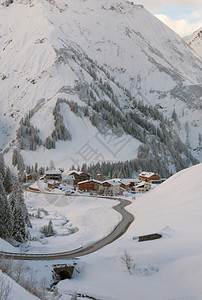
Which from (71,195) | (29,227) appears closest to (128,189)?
(71,195)

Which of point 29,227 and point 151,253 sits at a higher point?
point 151,253

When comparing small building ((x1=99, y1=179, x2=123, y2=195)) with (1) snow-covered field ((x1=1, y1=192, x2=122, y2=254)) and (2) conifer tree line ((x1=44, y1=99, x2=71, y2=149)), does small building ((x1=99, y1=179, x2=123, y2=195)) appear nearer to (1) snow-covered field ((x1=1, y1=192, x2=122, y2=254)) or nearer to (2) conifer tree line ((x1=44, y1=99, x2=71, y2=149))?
(1) snow-covered field ((x1=1, y1=192, x2=122, y2=254))

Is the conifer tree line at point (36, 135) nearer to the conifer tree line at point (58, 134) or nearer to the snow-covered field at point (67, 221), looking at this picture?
the conifer tree line at point (58, 134)

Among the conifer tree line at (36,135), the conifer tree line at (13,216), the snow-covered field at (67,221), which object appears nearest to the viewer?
the conifer tree line at (13,216)

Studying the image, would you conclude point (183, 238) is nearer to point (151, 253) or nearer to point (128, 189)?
point (151, 253)

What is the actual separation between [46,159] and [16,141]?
86.9ft

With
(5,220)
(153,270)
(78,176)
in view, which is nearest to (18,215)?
(5,220)

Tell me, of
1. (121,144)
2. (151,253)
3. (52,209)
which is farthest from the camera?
(121,144)

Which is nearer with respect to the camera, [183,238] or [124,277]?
[124,277]

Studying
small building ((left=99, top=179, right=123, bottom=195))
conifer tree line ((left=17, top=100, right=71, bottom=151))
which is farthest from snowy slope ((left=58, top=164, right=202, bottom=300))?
conifer tree line ((left=17, top=100, right=71, bottom=151))

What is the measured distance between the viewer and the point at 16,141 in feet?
554

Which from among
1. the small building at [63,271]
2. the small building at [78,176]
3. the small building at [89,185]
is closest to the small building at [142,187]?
the small building at [89,185]

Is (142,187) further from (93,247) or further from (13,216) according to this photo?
(13,216)

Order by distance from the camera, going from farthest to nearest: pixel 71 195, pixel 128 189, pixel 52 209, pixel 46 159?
pixel 46 159
pixel 128 189
pixel 71 195
pixel 52 209
